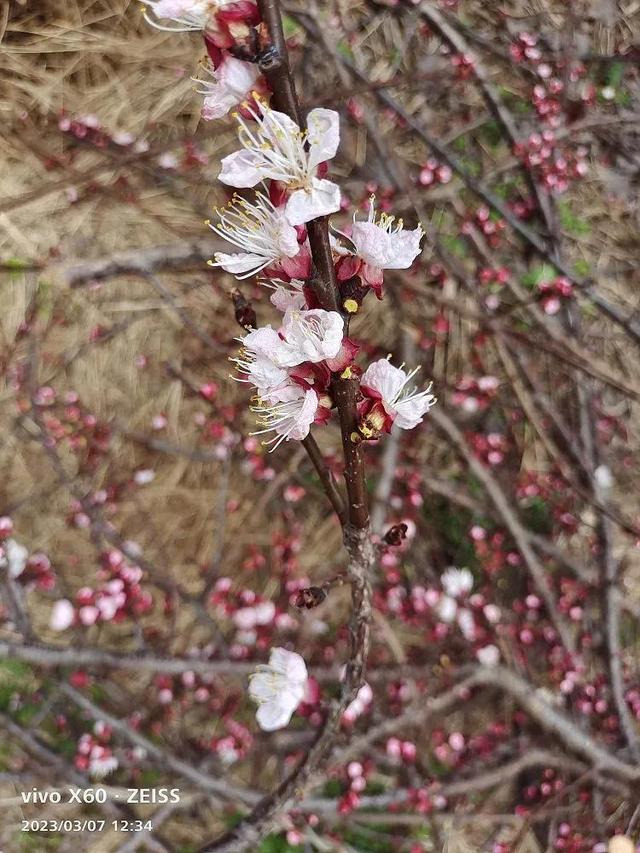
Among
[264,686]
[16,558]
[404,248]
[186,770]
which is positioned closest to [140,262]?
[16,558]

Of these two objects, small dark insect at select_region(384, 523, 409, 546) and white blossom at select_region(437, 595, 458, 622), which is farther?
white blossom at select_region(437, 595, 458, 622)

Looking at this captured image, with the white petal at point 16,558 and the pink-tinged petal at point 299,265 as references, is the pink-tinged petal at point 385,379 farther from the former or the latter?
the white petal at point 16,558

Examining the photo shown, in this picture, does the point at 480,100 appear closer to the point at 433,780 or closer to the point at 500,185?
the point at 500,185

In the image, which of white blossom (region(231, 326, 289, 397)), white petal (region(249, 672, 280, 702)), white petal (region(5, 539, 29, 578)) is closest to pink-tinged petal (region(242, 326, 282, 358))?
white blossom (region(231, 326, 289, 397))

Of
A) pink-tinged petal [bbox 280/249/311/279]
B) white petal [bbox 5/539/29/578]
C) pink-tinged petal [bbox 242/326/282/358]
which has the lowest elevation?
white petal [bbox 5/539/29/578]

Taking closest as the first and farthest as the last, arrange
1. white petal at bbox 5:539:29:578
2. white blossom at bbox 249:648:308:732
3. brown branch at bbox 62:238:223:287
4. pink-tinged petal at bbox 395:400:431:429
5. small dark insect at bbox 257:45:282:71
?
small dark insect at bbox 257:45:282:71 → pink-tinged petal at bbox 395:400:431:429 → white blossom at bbox 249:648:308:732 → white petal at bbox 5:539:29:578 → brown branch at bbox 62:238:223:287

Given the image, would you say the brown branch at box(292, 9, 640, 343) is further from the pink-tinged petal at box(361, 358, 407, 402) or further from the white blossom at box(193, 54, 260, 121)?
the white blossom at box(193, 54, 260, 121)

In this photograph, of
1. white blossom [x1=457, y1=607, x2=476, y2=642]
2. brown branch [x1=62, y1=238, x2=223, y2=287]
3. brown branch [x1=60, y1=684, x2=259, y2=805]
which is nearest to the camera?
brown branch [x1=60, y1=684, x2=259, y2=805]

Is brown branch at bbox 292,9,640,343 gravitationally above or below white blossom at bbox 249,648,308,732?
above
